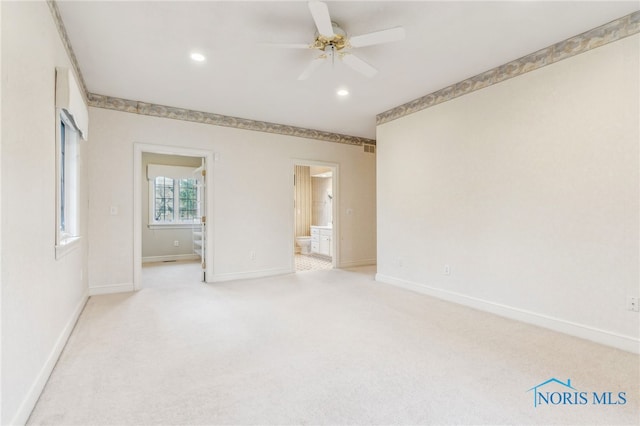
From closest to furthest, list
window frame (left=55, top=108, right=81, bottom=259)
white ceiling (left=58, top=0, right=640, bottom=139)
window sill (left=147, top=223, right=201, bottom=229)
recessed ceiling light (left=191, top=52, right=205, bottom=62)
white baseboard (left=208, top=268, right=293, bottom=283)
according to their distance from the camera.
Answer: white ceiling (left=58, top=0, right=640, bottom=139), recessed ceiling light (left=191, top=52, right=205, bottom=62), window frame (left=55, top=108, right=81, bottom=259), white baseboard (left=208, top=268, right=293, bottom=283), window sill (left=147, top=223, right=201, bottom=229)

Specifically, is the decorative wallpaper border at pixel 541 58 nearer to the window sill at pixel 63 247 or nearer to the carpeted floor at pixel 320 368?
the carpeted floor at pixel 320 368

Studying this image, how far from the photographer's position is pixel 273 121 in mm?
4957

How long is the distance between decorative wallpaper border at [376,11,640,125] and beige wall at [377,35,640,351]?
0.07 m

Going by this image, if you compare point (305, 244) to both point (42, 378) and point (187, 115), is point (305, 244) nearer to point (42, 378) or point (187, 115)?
point (187, 115)

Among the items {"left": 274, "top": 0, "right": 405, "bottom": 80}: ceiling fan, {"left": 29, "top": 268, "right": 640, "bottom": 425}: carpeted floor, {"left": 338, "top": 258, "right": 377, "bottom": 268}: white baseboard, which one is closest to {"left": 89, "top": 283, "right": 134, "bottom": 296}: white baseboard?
{"left": 29, "top": 268, "right": 640, "bottom": 425}: carpeted floor

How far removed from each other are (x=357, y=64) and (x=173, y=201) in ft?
19.0

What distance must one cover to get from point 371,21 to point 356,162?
12.1ft

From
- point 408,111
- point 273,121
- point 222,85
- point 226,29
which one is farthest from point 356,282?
point 226,29

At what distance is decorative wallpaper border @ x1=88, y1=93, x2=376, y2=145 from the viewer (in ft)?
12.8

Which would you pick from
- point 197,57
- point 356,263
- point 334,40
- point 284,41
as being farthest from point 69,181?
point 356,263

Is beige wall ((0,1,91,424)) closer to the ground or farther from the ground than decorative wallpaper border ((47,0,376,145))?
closer to the ground

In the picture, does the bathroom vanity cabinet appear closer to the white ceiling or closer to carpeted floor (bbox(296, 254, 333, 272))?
carpeted floor (bbox(296, 254, 333, 272))

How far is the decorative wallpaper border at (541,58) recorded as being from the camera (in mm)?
2355

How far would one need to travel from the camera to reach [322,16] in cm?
197
